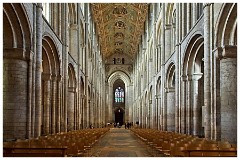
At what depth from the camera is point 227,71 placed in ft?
54.6

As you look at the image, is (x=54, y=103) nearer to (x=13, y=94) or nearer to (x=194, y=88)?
(x=13, y=94)

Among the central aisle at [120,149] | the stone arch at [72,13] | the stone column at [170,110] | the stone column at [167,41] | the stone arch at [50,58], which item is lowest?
the central aisle at [120,149]

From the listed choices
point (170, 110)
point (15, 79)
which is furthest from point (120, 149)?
point (170, 110)

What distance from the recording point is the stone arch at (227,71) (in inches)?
640

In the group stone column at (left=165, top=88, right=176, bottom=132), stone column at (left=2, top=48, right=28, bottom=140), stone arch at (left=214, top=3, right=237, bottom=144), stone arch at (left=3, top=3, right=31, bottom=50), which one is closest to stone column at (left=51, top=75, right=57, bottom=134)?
stone column at (left=2, top=48, right=28, bottom=140)

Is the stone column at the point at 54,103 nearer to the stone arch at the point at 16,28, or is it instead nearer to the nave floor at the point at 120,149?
the nave floor at the point at 120,149

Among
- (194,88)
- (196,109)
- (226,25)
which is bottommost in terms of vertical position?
(196,109)

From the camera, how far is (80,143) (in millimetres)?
14336

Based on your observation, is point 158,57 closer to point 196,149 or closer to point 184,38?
point 184,38

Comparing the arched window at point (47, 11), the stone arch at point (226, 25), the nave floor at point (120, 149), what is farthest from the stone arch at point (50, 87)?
the stone arch at point (226, 25)

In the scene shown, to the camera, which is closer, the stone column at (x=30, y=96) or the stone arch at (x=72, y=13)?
the stone column at (x=30, y=96)

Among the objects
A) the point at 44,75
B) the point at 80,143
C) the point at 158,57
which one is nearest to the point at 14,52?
the point at 80,143

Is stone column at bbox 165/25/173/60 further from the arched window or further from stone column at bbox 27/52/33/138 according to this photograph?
stone column at bbox 27/52/33/138

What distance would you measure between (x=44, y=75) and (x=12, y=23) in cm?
807
